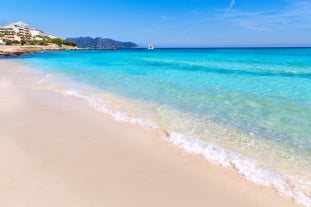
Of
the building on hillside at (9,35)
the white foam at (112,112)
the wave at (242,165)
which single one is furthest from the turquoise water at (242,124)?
the building on hillside at (9,35)

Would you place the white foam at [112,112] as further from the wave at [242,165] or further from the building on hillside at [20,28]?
the building on hillside at [20,28]

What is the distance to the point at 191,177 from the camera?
11.8 feet

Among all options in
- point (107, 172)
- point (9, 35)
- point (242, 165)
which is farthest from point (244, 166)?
point (9, 35)

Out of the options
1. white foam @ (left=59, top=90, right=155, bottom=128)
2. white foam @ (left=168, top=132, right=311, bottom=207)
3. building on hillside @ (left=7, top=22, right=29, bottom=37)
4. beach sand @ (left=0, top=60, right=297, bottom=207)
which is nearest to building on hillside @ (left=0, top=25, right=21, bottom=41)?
building on hillside @ (left=7, top=22, right=29, bottom=37)

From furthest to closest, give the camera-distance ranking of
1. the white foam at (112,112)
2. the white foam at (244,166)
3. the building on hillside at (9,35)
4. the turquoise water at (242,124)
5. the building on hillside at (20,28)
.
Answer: the building on hillside at (20,28), the building on hillside at (9,35), the white foam at (112,112), the turquoise water at (242,124), the white foam at (244,166)

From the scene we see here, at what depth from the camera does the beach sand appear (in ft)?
9.98

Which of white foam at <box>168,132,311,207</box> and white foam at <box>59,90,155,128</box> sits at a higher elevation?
white foam at <box>59,90,155,128</box>

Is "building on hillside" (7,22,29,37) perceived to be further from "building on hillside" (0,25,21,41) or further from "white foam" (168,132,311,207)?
"white foam" (168,132,311,207)

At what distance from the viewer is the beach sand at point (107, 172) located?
3.04m

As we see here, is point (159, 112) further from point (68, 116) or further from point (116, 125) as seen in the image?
point (68, 116)

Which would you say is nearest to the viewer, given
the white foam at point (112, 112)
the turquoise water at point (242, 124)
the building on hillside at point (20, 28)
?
the turquoise water at point (242, 124)

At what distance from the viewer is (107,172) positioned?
366 cm

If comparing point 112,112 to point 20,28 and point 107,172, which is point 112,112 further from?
point 20,28

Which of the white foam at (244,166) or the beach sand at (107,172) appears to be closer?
the beach sand at (107,172)
